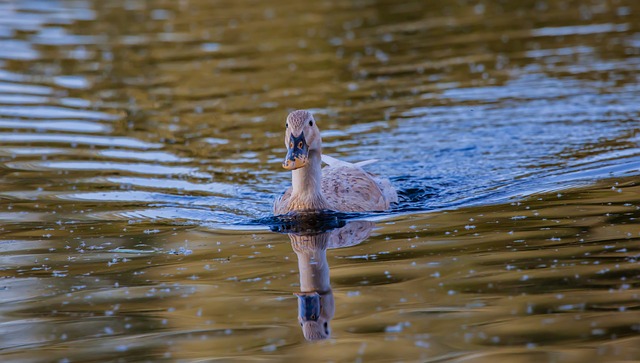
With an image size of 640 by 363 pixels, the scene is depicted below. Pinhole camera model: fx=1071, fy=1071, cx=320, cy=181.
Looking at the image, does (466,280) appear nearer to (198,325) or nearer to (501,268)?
(501,268)

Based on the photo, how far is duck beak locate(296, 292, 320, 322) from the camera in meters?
7.43

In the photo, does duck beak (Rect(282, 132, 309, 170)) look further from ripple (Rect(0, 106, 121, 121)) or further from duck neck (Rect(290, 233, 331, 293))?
ripple (Rect(0, 106, 121, 121))

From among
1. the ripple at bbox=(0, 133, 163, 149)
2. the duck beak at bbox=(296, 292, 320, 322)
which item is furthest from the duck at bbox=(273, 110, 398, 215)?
the ripple at bbox=(0, 133, 163, 149)

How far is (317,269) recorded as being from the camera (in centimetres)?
855

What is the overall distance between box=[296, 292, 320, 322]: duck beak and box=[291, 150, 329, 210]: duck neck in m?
2.72

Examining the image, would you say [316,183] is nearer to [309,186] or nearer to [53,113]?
[309,186]

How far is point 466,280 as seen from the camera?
800cm

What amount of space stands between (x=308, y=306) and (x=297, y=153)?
2.72 metres

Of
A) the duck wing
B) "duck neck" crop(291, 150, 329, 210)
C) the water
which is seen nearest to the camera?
the water

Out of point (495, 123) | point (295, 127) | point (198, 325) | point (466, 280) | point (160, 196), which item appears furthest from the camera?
point (495, 123)

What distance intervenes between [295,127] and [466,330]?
12.3 ft

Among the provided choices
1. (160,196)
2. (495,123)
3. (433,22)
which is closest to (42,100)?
(160,196)

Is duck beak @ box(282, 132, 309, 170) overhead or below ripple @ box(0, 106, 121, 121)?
below

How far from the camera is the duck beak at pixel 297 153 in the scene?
9992mm
